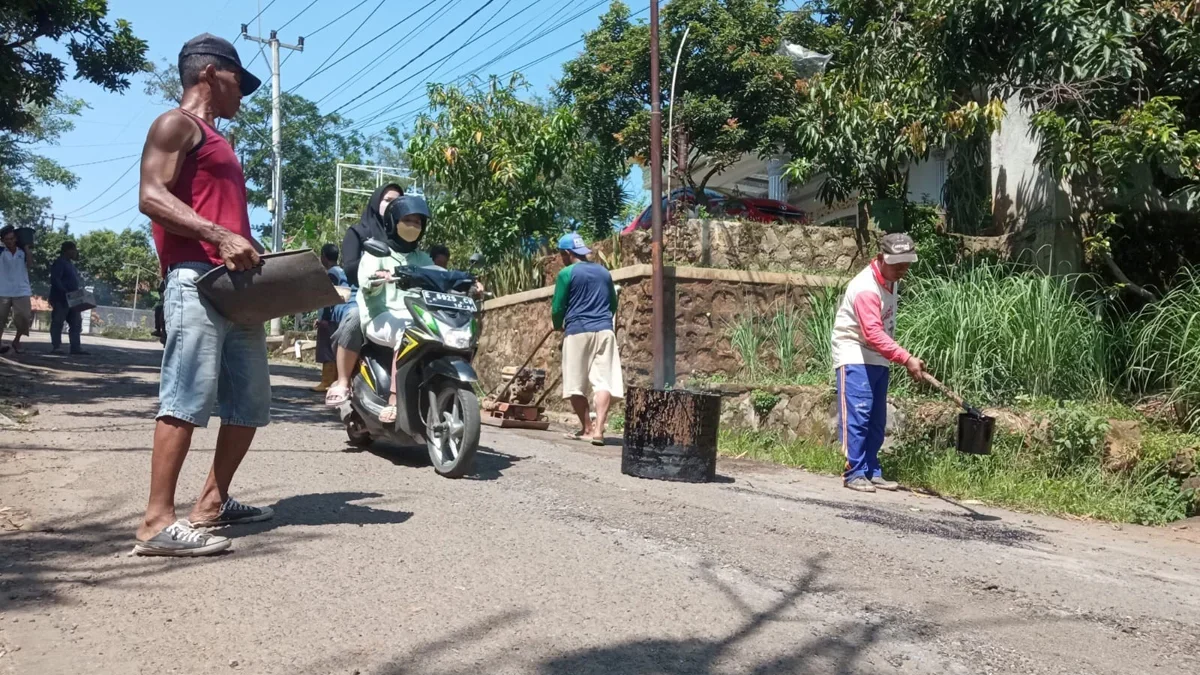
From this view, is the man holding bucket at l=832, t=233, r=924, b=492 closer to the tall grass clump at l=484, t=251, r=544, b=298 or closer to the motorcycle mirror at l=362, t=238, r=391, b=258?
the motorcycle mirror at l=362, t=238, r=391, b=258

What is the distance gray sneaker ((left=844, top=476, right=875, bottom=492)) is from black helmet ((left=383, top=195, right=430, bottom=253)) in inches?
134

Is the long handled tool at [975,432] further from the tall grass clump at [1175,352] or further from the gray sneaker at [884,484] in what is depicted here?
the tall grass clump at [1175,352]

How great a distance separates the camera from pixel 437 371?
6.58 meters

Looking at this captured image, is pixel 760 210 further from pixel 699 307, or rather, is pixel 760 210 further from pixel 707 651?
pixel 707 651

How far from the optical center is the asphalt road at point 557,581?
10.5 feet

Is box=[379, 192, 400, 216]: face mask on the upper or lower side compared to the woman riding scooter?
upper

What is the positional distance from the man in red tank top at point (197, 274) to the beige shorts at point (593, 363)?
513 centimetres

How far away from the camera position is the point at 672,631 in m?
3.43

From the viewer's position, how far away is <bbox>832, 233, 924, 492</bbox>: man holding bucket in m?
7.12

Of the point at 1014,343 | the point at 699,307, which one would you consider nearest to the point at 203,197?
the point at 1014,343

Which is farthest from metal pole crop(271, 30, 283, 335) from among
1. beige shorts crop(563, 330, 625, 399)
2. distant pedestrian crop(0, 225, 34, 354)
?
beige shorts crop(563, 330, 625, 399)

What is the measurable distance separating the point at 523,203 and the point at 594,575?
12.7m

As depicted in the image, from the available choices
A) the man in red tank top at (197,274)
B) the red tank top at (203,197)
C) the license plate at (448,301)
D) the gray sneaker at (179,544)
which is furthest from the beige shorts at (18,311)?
the gray sneaker at (179,544)

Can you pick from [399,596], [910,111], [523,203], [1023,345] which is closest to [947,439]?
[1023,345]
